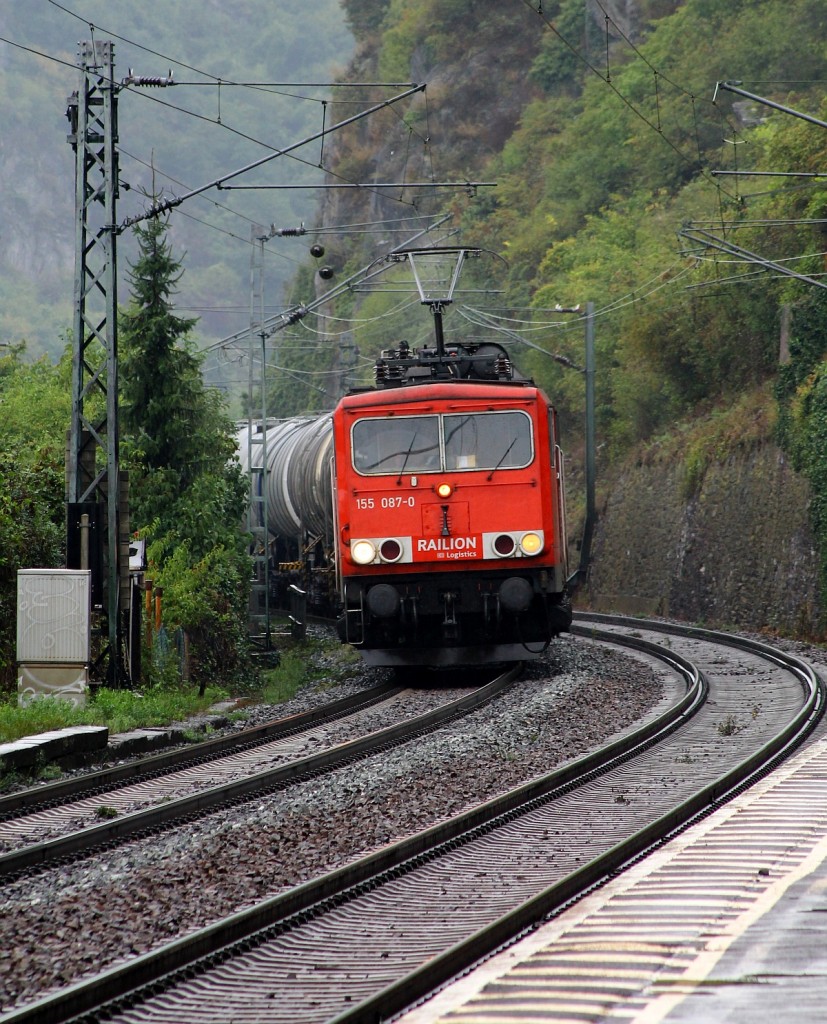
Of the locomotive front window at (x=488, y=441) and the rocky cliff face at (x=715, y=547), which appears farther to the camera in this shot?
the rocky cliff face at (x=715, y=547)

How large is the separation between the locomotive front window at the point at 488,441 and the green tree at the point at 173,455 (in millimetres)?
6864

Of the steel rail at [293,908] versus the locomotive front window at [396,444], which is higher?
the locomotive front window at [396,444]

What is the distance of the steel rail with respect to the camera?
5609mm

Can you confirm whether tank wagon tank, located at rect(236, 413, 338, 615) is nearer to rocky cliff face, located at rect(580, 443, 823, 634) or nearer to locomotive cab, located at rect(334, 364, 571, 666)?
locomotive cab, located at rect(334, 364, 571, 666)

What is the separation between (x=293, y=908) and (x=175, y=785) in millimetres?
4274

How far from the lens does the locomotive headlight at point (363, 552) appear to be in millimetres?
16781

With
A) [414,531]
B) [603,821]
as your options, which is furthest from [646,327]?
[603,821]

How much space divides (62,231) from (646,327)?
405 ft

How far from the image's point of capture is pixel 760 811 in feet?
28.2

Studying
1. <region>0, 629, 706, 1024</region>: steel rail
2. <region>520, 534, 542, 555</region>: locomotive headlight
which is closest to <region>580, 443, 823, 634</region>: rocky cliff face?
<region>520, 534, 542, 555</region>: locomotive headlight

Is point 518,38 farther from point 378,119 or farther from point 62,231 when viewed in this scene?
point 62,231

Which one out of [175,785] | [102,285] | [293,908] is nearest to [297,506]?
[102,285]

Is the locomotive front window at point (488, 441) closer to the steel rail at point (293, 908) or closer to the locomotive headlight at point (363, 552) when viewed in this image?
the locomotive headlight at point (363, 552)

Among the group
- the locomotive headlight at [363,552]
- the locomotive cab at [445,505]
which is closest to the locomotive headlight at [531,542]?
the locomotive cab at [445,505]
